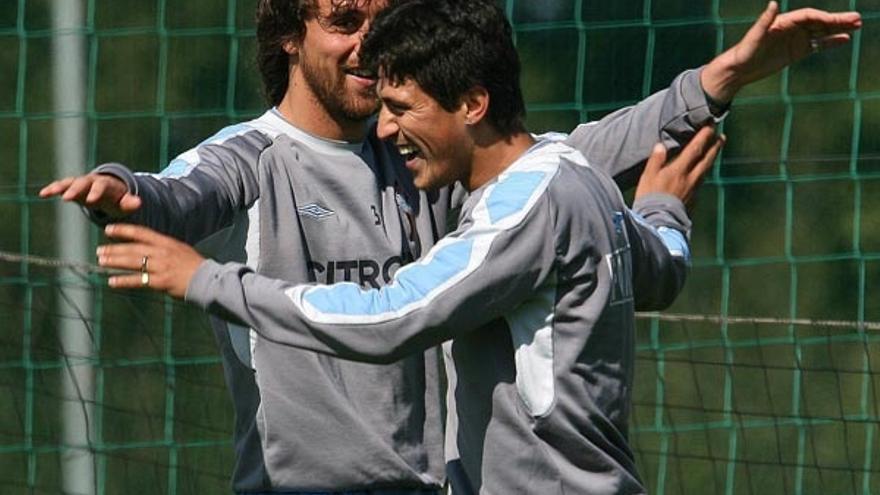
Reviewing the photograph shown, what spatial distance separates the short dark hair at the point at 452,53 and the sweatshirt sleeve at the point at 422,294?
0.20 meters

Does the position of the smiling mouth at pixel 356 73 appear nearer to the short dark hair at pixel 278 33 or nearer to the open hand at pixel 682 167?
the short dark hair at pixel 278 33

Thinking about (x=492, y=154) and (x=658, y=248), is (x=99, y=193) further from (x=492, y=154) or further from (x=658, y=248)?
(x=658, y=248)

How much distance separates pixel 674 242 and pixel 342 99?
0.70 meters

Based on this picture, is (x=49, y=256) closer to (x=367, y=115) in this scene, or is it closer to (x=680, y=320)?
(x=680, y=320)

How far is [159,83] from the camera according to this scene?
20.5 feet

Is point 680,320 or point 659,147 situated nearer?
point 659,147

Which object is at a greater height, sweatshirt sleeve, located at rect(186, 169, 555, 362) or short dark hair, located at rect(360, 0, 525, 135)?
short dark hair, located at rect(360, 0, 525, 135)

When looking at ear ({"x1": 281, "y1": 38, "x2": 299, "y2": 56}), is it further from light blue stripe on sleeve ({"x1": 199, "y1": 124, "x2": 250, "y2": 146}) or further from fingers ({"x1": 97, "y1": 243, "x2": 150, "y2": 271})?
fingers ({"x1": 97, "y1": 243, "x2": 150, "y2": 271})

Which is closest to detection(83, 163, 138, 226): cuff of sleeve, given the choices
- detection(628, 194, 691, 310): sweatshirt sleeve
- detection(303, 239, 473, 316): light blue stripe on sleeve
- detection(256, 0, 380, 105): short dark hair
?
detection(303, 239, 473, 316): light blue stripe on sleeve

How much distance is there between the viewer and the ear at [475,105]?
3539mm

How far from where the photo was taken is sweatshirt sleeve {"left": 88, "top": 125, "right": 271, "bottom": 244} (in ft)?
11.7

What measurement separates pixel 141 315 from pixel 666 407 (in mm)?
1633

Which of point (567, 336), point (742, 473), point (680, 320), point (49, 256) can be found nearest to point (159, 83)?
point (49, 256)

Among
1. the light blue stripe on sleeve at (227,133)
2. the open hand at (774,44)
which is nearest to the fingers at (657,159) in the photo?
the open hand at (774,44)
